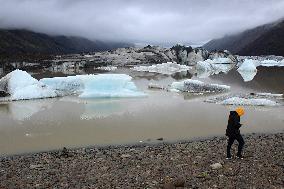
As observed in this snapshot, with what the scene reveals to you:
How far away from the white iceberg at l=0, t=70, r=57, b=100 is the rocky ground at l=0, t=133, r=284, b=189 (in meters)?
12.5

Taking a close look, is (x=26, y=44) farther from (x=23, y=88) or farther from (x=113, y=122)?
(x=113, y=122)

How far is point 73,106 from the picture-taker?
19672mm

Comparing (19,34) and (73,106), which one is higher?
(19,34)

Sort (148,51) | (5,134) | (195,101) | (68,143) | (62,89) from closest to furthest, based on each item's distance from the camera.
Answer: (68,143) → (5,134) → (195,101) → (62,89) → (148,51)

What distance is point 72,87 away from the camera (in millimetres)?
24766

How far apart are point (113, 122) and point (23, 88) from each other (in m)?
10.1

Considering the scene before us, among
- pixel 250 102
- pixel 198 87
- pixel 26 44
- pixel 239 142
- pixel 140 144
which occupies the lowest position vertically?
pixel 140 144

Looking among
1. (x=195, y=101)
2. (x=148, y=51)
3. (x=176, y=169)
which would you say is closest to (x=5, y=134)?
(x=176, y=169)

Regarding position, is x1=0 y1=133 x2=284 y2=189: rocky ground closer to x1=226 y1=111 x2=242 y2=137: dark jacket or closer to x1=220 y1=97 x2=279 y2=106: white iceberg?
x1=226 y1=111 x2=242 y2=137: dark jacket

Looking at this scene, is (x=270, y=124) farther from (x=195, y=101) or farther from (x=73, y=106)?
(x=73, y=106)

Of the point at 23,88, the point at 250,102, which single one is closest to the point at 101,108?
the point at 250,102

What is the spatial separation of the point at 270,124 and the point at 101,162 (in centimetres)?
720

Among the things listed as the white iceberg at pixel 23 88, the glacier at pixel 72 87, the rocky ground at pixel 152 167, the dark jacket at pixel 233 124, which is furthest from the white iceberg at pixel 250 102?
the dark jacket at pixel 233 124

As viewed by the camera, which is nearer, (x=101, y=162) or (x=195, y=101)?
(x=101, y=162)
